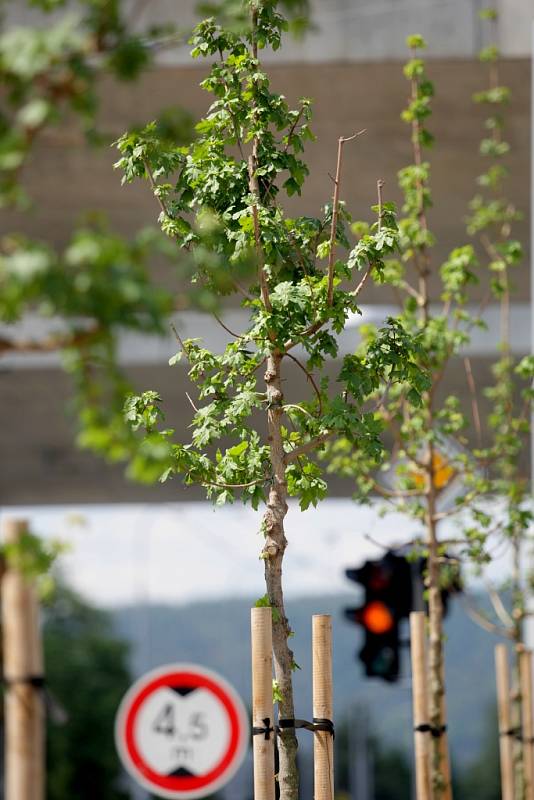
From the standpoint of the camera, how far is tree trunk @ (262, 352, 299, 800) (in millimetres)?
5180

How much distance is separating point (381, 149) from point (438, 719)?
7010 millimetres

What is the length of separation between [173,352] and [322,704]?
11.0 m

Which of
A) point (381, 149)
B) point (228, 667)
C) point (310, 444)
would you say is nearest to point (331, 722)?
point (310, 444)

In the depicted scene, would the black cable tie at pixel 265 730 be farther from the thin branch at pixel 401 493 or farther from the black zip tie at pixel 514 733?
the black zip tie at pixel 514 733

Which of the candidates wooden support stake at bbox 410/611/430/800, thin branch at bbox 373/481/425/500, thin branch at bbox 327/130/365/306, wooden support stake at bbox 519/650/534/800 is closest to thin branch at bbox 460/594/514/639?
wooden support stake at bbox 519/650/534/800

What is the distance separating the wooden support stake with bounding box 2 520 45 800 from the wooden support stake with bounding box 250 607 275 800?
63.5 inches

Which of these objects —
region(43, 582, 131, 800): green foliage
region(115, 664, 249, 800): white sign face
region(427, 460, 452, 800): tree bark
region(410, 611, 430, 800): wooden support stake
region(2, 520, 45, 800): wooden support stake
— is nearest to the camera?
region(2, 520, 45, 800): wooden support stake

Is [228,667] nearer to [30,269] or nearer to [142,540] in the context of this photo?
[142,540]

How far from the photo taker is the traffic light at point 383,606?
9.39 meters

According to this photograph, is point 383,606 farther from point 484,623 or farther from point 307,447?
point 307,447

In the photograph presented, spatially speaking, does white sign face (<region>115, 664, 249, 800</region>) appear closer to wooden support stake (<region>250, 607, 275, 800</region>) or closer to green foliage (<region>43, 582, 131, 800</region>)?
wooden support stake (<region>250, 607, 275, 800</region>)

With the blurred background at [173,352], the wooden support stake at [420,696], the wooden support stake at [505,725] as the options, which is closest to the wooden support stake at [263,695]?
the blurred background at [173,352]

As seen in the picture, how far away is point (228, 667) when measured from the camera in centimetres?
3591

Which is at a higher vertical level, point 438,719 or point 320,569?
point 320,569
